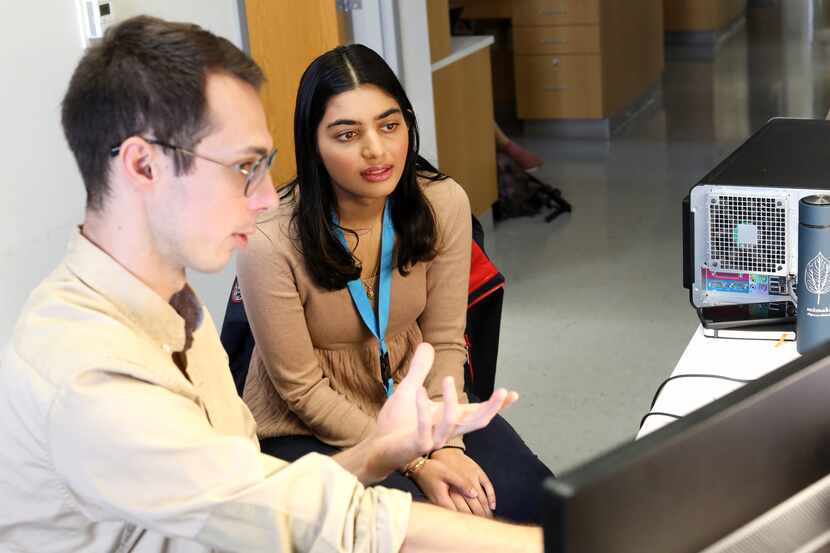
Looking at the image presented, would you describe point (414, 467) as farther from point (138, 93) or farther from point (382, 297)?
point (138, 93)

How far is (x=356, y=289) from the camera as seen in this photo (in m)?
2.08

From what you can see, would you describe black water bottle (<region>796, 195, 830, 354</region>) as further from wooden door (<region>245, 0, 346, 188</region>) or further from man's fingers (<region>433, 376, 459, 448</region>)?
wooden door (<region>245, 0, 346, 188</region>)

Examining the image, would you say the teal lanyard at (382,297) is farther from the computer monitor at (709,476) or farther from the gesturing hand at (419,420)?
the computer monitor at (709,476)

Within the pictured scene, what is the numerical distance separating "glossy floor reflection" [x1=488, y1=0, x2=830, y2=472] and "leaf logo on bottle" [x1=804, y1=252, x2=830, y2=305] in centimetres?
49

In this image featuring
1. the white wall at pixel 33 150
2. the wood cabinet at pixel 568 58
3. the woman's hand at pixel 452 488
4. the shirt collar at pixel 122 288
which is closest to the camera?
the shirt collar at pixel 122 288

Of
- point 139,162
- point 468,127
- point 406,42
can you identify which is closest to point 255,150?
point 139,162

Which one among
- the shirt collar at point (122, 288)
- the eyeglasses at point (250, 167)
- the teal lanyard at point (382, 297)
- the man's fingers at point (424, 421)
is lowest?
the teal lanyard at point (382, 297)

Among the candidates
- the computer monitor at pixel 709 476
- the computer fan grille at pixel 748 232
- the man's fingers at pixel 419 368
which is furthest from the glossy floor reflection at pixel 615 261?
the computer monitor at pixel 709 476

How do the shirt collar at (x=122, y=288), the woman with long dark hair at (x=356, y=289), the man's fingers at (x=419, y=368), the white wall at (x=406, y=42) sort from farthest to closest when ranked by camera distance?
the white wall at (x=406, y=42), the woman with long dark hair at (x=356, y=289), the man's fingers at (x=419, y=368), the shirt collar at (x=122, y=288)

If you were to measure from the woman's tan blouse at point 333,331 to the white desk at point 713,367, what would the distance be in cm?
40

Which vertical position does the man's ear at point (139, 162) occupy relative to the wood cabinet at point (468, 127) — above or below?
above

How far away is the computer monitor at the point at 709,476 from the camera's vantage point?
687mm

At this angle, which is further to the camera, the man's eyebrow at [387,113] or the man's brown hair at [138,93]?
the man's eyebrow at [387,113]

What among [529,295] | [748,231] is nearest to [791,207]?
[748,231]
